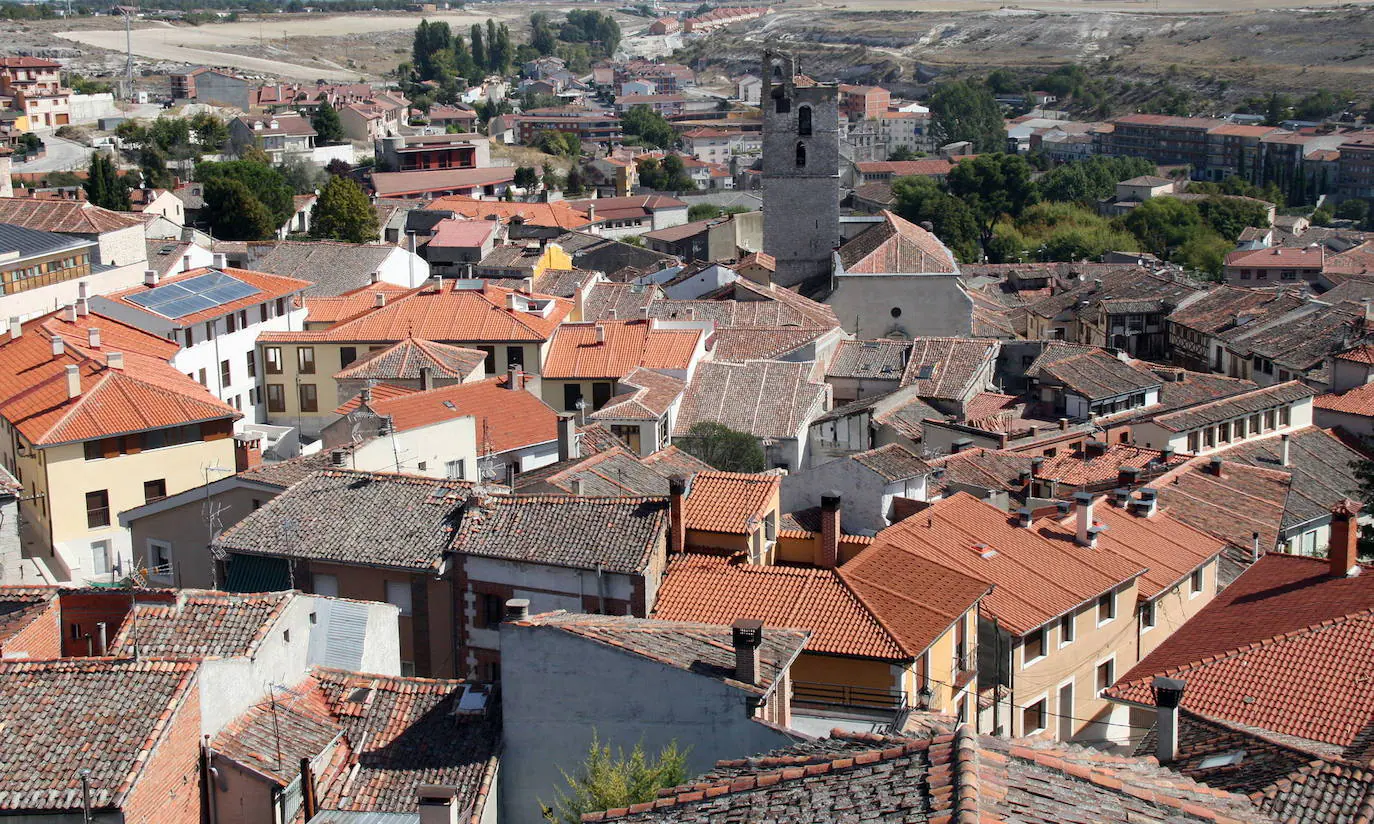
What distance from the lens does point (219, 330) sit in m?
33.1

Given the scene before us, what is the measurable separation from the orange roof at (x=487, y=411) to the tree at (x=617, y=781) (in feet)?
41.3

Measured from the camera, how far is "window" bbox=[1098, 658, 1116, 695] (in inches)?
793

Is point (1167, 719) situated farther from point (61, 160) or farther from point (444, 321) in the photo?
point (61, 160)

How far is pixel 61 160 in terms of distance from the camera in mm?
76562

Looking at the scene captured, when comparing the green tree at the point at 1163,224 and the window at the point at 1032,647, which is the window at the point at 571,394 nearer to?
the window at the point at 1032,647

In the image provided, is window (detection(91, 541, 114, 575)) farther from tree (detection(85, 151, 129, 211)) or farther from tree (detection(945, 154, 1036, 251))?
tree (detection(945, 154, 1036, 251))

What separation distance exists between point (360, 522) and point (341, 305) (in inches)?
784

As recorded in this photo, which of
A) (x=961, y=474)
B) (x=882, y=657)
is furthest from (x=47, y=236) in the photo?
(x=882, y=657)

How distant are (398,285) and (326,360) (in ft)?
32.4

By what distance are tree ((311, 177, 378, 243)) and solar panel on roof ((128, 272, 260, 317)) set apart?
83.6ft

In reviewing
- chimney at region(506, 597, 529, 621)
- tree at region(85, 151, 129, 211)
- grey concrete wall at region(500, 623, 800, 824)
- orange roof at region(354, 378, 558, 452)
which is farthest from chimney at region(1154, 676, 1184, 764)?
tree at region(85, 151, 129, 211)

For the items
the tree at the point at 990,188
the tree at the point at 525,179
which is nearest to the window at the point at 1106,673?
the tree at the point at 990,188

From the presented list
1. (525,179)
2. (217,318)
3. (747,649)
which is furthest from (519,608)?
(525,179)

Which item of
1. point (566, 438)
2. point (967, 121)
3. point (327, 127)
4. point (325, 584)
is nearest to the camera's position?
point (325, 584)
